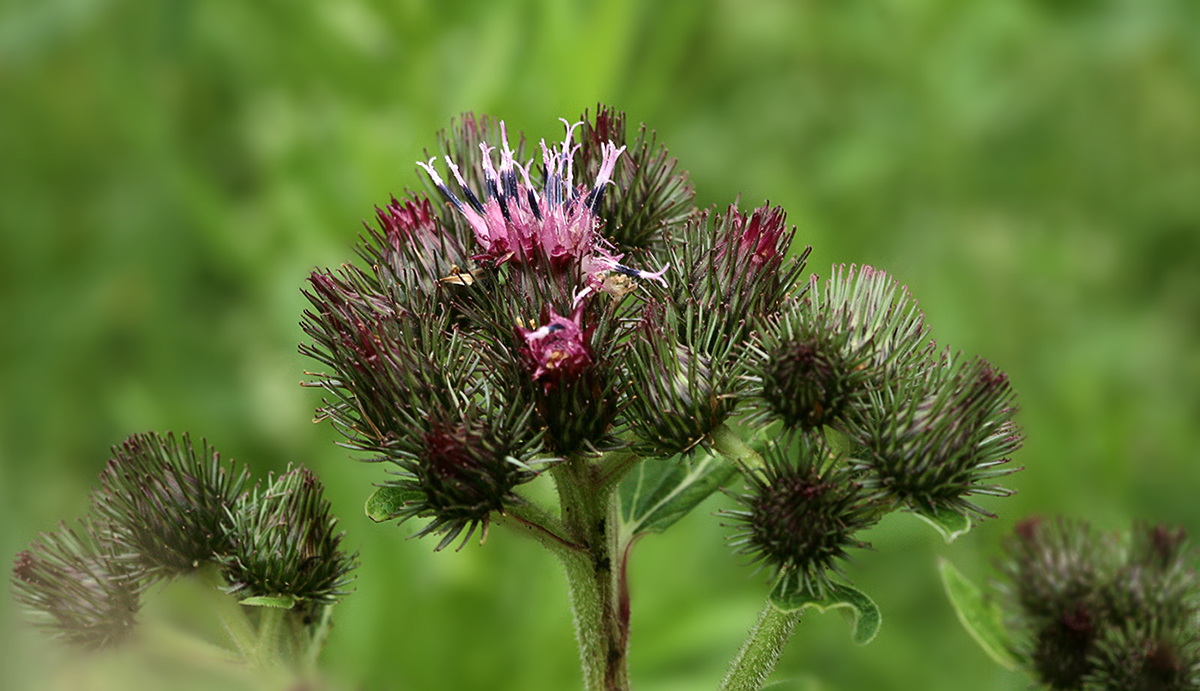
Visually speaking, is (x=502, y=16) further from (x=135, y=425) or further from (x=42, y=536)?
(x=42, y=536)

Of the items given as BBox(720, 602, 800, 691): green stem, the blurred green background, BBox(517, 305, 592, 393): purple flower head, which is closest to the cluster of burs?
BBox(517, 305, 592, 393): purple flower head

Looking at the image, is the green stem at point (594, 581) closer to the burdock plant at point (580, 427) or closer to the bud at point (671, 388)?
the burdock plant at point (580, 427)

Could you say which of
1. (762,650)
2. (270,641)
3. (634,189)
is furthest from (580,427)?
(270,641)

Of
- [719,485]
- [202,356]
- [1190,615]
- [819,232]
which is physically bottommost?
[1190,615]

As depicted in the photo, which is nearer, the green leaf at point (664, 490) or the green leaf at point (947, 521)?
the green leaf at point (947, 521)

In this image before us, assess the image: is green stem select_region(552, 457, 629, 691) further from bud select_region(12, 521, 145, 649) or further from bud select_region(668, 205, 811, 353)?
bud select_region(12, 521, 145, 649)

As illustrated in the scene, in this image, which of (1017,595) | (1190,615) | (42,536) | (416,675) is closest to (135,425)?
(416,675)

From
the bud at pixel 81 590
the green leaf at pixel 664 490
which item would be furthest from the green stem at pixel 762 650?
the bud at pixel 81 590
